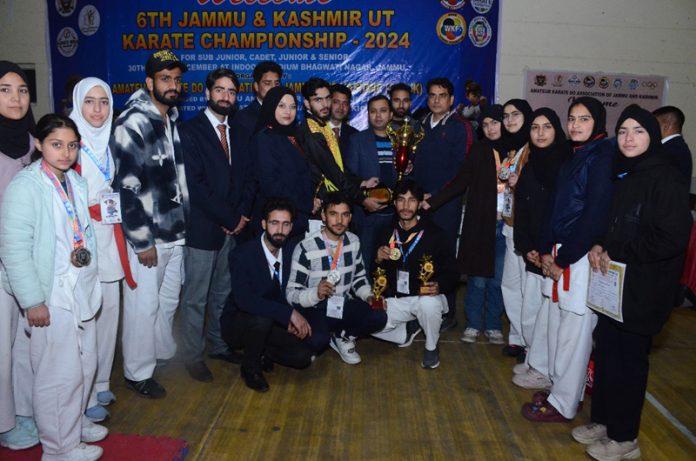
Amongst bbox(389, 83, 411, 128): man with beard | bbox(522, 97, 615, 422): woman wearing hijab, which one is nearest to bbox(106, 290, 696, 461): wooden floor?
bbox(522, 97, 615, 422): woman wearing hijab

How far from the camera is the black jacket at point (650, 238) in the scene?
7.64 feet

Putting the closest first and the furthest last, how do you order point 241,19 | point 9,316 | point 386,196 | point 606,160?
point 9,316 → point 606,160 → point 386,196 → point 241,19

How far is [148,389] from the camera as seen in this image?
126 inches

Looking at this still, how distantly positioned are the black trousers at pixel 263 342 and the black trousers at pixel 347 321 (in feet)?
0.46

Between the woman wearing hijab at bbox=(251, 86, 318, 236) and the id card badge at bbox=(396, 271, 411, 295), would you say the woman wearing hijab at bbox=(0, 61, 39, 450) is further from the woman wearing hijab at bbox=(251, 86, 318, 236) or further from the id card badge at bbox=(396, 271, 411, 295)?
the id card badge at bbox=(396, 271, 411, 295)

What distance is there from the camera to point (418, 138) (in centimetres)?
416

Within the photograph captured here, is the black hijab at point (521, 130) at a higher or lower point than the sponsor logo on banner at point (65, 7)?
lower

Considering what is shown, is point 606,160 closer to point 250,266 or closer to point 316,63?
point 250,266

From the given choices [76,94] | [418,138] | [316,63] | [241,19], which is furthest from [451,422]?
[241,19]

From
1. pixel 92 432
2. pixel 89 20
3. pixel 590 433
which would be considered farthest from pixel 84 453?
pixel 89 20

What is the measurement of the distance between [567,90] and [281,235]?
4.30 meters

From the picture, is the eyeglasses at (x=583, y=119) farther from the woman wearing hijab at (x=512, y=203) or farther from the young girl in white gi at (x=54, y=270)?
the young girl in white gi at (x=54, y=270)

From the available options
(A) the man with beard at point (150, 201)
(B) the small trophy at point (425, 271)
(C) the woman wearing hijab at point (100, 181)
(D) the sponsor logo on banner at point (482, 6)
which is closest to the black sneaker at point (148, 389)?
(A) the man with beard at point (150, 201)

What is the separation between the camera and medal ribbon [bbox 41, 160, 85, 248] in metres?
2.35
